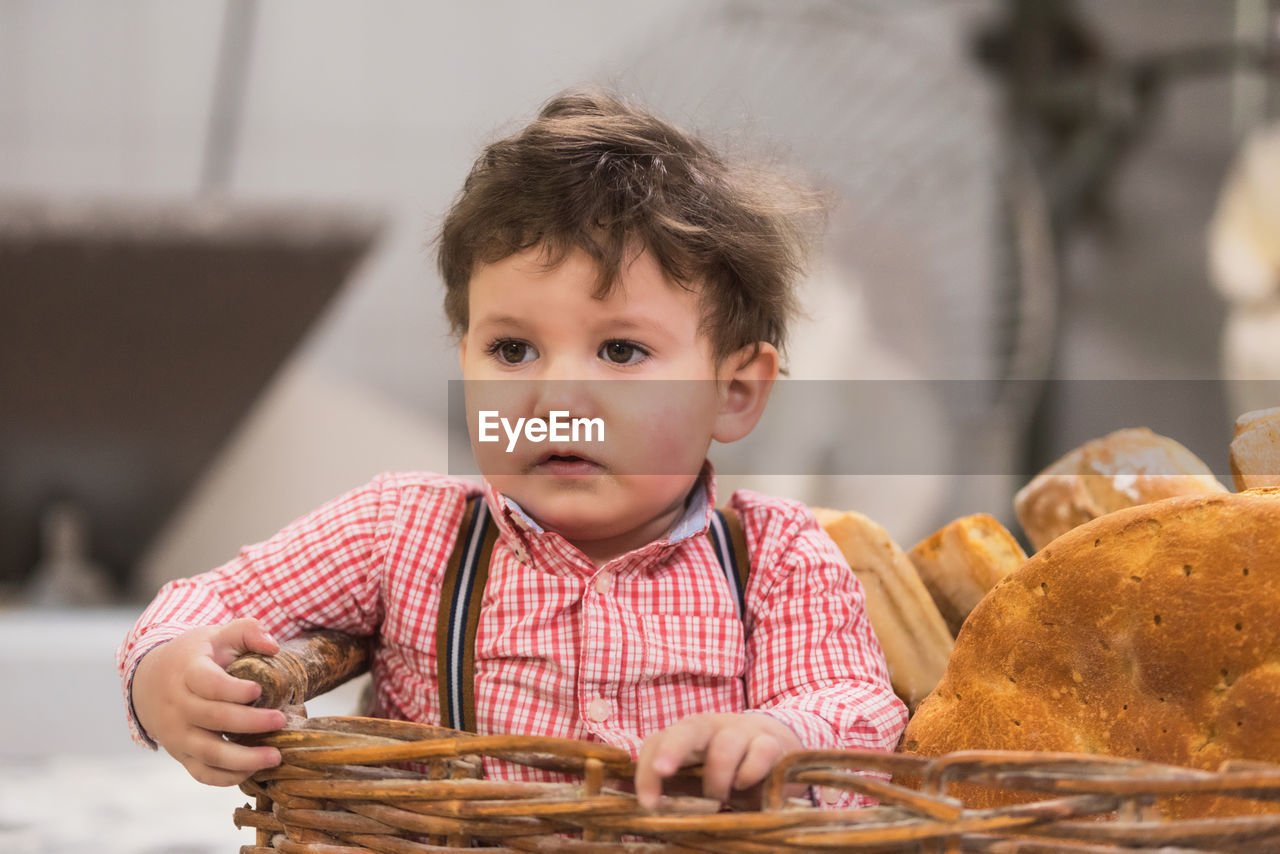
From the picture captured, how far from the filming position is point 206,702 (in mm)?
486

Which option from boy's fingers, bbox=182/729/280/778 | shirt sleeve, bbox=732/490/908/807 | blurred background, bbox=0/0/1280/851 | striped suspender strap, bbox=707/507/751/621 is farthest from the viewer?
blurred background, bbox=0/0/1280/851

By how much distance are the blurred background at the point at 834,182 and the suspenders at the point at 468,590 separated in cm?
123

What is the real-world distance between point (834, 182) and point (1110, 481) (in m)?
1.21

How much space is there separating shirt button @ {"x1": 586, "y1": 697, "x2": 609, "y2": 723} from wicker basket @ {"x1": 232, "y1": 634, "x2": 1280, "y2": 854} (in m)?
0.18

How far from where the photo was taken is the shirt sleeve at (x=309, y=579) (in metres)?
0.67

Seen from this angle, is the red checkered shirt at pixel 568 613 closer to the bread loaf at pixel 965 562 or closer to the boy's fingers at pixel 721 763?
the bread loaf at pixel 965 562

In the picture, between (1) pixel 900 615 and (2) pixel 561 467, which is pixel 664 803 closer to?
(2) pixel 561 467

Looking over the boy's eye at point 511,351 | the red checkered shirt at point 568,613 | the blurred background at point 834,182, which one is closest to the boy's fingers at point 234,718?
the red checkered shirt at point 568,613

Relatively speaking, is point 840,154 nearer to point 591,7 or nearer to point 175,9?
point 591,7

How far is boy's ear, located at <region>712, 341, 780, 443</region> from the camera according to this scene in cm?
72

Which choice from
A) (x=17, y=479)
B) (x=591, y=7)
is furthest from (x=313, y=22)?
(x=17, y=479)

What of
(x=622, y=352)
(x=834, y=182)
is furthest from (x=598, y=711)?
(x=834, y=182)

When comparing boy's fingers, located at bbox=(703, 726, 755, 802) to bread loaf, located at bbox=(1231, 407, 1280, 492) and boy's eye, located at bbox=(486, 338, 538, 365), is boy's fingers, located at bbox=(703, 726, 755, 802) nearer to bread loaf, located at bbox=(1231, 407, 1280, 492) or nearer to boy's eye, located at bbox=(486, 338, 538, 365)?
boy's eye, located at bbox=(486, 338, 538, 365)

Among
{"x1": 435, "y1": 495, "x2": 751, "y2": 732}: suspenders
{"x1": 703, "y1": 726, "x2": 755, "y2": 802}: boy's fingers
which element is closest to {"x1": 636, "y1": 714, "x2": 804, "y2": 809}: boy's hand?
{"x1": 703, "y1": 726, "x2": 755, "y2": 802}: boy's fingers
